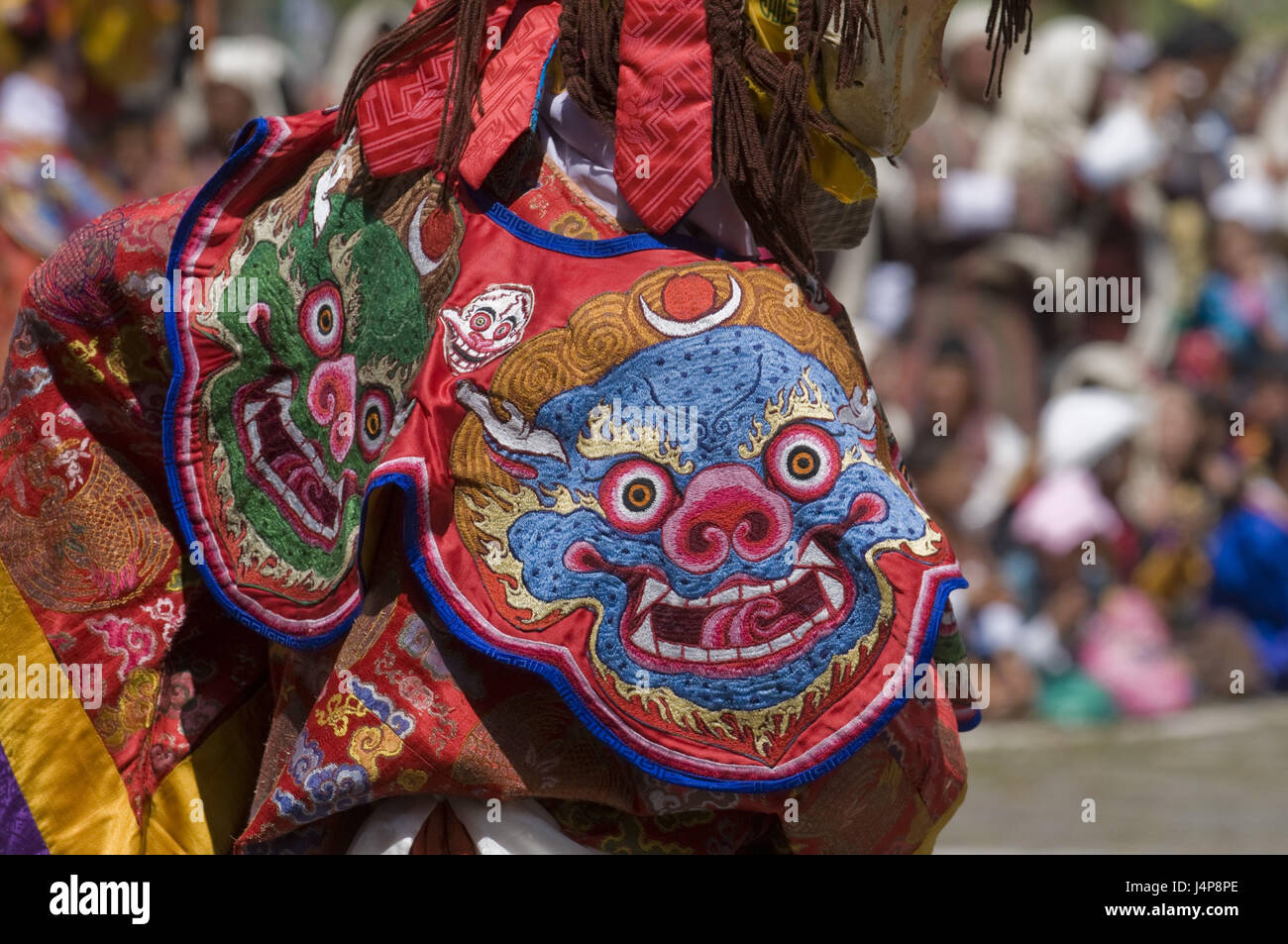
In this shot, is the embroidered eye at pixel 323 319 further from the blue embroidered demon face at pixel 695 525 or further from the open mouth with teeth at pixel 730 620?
the open mouth with teeth at pixel 730 620

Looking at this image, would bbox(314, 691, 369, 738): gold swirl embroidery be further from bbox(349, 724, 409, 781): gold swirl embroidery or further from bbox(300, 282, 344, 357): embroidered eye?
bbox(300, 282, 344, 357): embroidered eye

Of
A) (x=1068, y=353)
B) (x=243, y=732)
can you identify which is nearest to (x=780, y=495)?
(x=243, y=732)

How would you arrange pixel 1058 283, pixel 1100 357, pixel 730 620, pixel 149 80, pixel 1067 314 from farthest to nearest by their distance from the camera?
pixel 149 80 → pixel 1067 314 → pixel 1100 357 → pixel 1058 283 → pixel 730 620

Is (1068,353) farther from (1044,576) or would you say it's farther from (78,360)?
(78,360)

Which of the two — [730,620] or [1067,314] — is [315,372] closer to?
[730,620]

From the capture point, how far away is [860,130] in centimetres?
181

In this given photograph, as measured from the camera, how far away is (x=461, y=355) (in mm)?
1684

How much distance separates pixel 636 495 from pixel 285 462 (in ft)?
1.52

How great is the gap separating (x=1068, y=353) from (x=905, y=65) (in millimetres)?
4838

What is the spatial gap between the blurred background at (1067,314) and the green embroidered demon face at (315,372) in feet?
12.3

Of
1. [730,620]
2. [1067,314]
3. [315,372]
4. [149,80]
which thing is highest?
[149,80]

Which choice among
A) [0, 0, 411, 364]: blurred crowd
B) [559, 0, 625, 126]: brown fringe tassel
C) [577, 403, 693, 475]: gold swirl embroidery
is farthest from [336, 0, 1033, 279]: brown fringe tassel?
[0, 0, 411, 364]: blurred crowd

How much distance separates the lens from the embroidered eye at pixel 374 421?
68.6 inches

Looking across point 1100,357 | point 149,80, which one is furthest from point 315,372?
point 149,80
